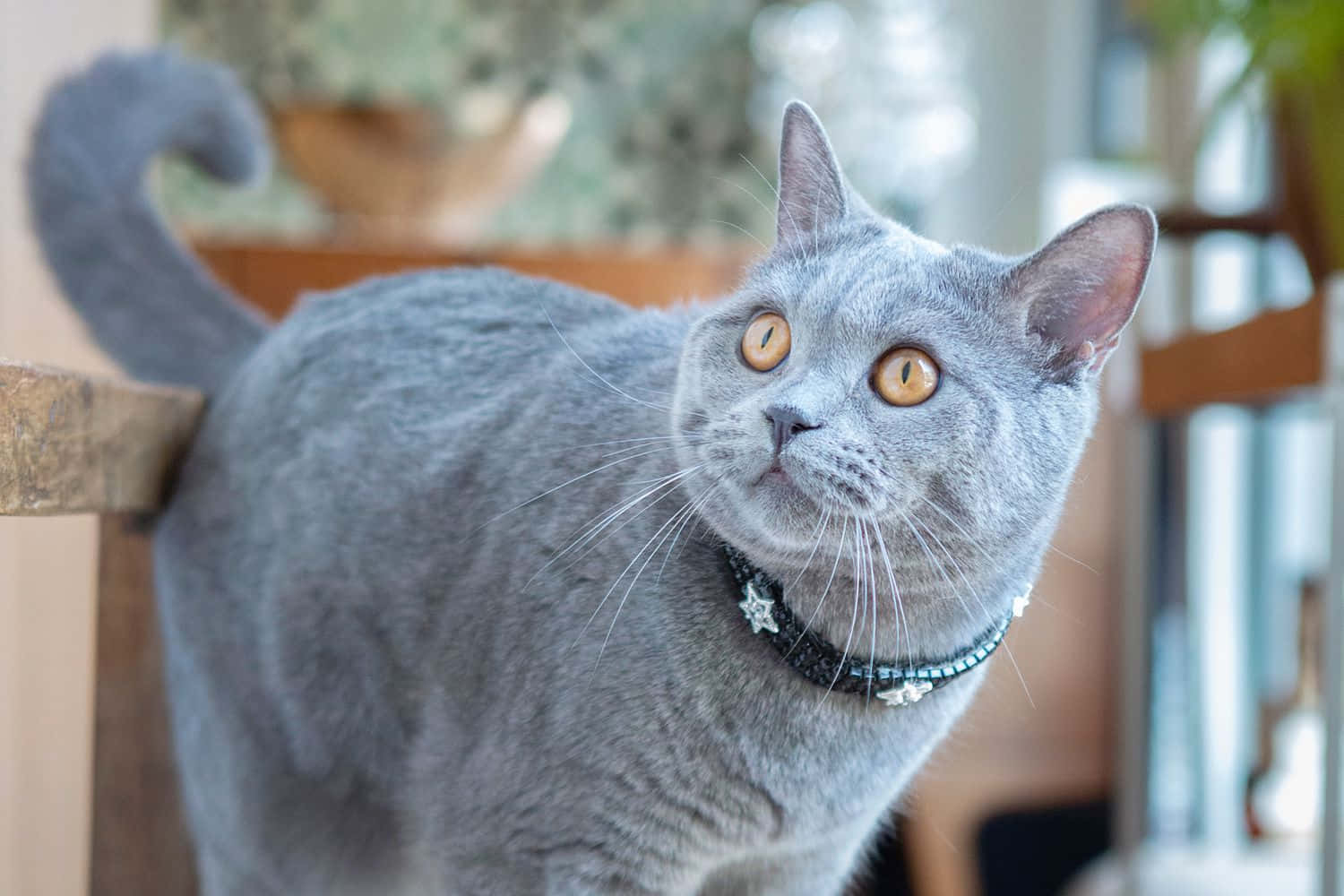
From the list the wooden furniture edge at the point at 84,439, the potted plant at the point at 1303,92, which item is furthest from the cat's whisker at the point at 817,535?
the potted plant at the point at 1303,92

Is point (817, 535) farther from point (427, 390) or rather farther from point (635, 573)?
point (427, 390)

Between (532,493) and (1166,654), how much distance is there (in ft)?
5.32

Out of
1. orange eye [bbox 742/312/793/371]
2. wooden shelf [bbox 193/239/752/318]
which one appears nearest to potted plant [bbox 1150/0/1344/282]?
orange eye [bbox 742/312/793/371]

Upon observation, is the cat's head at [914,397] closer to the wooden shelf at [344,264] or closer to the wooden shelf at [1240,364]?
the wooden shelf at [1240,364]

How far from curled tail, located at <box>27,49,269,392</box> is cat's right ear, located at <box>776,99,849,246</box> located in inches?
20.6

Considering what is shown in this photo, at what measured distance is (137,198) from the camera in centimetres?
105

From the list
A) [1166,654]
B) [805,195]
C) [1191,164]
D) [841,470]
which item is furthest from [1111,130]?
[841,470]

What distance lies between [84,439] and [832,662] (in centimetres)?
47

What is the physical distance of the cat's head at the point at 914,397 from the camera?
25.9 inches

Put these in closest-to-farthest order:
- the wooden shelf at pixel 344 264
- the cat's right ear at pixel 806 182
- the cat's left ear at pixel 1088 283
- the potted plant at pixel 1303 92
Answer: the cat's left ear at pixel 1088 283, the cat's right ear at pixel 806 182, the potted plant at pixel 1303 92, the wooden shelf at pixel 344 264

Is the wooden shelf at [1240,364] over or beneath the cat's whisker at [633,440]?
over

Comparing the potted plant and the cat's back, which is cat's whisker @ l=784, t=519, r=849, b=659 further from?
the potted plant

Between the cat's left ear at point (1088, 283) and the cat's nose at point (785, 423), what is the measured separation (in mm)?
148

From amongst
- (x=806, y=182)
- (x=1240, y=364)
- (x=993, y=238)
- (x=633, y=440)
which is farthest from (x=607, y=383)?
(x=993, y=238)
